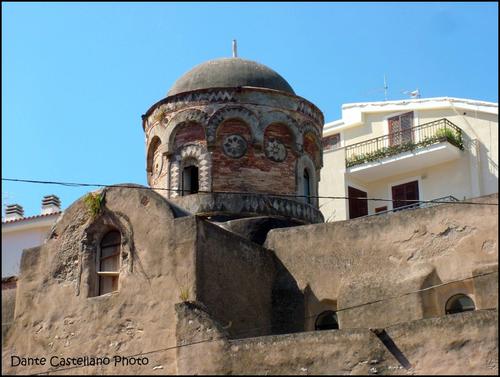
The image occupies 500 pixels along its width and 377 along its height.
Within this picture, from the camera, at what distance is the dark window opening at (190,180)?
23.5 meters

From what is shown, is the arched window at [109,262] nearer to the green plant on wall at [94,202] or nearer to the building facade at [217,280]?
the building facade at [217,280]

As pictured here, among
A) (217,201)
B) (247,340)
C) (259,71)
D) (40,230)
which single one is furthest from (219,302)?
(40,230)

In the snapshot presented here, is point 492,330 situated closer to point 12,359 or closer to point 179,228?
point 179,228

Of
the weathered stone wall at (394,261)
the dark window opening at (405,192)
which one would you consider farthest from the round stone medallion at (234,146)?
the dark window opening at (405,192)

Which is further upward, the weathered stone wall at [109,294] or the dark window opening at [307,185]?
the dark window opening at [307,185]

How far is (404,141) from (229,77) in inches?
396

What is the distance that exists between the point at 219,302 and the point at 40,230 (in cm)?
1724

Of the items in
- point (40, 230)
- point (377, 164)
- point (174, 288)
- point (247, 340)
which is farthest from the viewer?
point (40, 230)

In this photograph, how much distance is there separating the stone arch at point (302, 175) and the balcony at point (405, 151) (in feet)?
26.2

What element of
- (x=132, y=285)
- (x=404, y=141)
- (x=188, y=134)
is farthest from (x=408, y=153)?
(x=132, y=285)

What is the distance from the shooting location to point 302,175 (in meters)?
23.9

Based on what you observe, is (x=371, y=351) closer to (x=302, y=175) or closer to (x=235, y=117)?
(x=302, y=175)

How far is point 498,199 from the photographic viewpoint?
63.3 feet

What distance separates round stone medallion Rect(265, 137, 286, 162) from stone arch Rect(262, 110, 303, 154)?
11.4 inches
